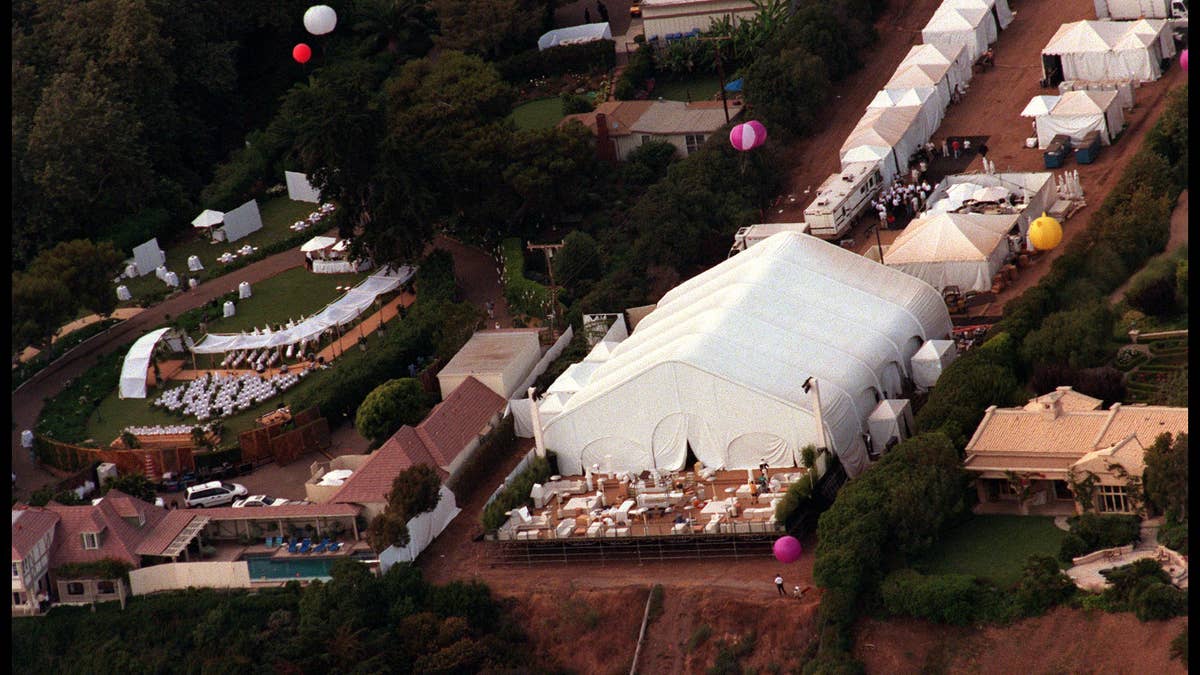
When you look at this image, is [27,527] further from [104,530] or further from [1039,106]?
[1039,106]

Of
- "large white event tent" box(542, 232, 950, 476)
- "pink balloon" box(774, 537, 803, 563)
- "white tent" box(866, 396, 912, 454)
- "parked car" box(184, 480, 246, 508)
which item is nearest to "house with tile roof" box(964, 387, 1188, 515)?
"white tent" box(866, 396, 912, 454)

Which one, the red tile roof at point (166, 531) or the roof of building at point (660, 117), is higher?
the red tile roof at point (166, 531)

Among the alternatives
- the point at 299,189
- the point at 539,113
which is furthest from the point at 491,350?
the point at 539,113

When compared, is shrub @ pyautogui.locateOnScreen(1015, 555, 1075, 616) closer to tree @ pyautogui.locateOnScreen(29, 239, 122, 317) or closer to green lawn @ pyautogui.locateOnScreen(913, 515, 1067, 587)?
green lawn @ pyautogui.locateOnScreen(913, 515, 1067, 587)

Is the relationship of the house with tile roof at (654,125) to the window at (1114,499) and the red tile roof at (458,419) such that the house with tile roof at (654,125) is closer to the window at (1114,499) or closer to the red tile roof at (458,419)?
the red tile roof at (458,419)

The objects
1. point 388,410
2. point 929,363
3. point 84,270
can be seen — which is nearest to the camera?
point 929,363

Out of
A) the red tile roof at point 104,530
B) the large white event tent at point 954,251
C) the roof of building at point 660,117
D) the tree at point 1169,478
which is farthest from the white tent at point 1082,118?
the red tile roof at point 104,530
